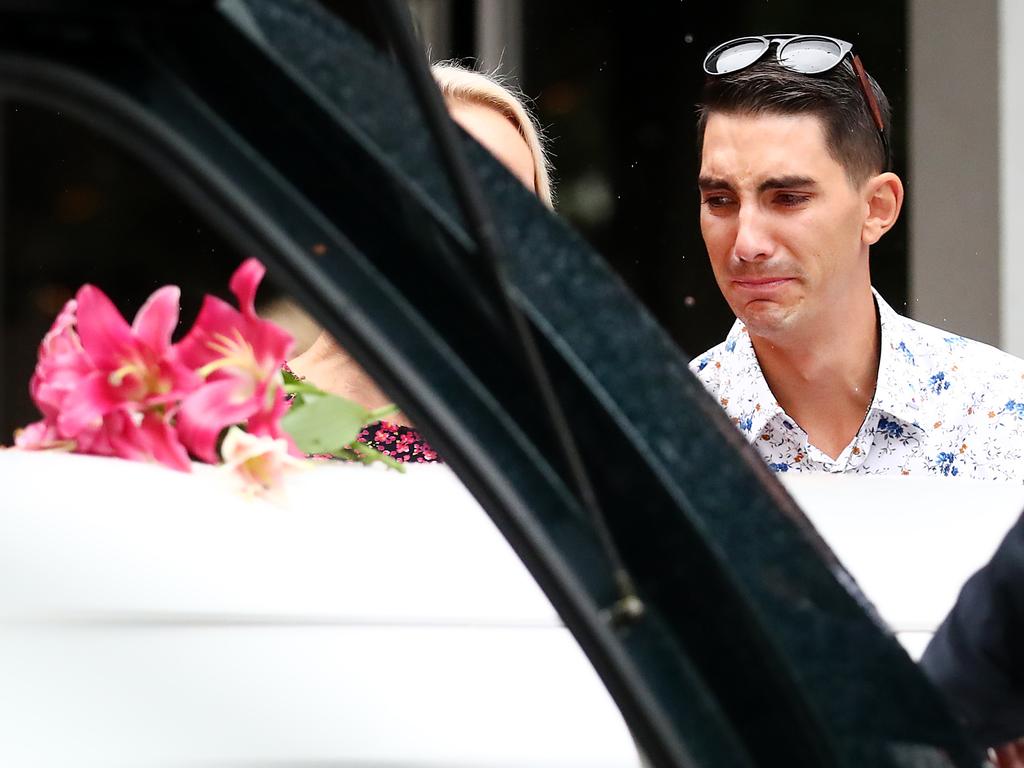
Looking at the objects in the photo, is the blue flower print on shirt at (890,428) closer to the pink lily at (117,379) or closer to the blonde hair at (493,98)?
the blonde hair at (493,98)

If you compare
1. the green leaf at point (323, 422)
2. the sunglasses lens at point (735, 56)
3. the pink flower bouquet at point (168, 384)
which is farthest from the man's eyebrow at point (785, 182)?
the pink flower bouquet at point (168, 384)

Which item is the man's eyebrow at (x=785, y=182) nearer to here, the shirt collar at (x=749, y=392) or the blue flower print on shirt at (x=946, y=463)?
the shirt collar at (x=749, y=392)

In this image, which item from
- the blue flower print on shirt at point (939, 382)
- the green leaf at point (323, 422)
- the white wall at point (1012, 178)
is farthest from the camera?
the white wall at point (1012, 178)

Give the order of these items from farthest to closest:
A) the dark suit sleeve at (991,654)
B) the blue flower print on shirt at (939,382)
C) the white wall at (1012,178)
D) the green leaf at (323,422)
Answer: the white wall at (1012,178) → the blue flower print on shirt at (939,382) → the green leaf at (323,422) → the dark suit sleeve at (991,654)

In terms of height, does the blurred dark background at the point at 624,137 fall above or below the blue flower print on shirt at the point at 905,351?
above

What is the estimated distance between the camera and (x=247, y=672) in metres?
0.93

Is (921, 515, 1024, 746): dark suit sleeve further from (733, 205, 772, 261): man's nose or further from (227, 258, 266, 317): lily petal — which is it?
(733, 205, 772, 261): man's nose

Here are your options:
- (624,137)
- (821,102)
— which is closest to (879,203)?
(821,102)

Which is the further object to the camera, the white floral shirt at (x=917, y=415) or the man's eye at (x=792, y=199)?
the man's eye at (x=792, y=199)

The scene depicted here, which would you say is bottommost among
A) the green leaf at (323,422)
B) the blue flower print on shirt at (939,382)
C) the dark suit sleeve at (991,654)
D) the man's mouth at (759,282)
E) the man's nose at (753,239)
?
the dark suit sleeve at (991,654)

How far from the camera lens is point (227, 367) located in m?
1.01

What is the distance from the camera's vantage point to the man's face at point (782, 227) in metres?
2.20

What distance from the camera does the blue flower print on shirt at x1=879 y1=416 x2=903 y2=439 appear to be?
2137 mm

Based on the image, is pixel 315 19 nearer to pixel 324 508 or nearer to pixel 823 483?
pixel 324 508
